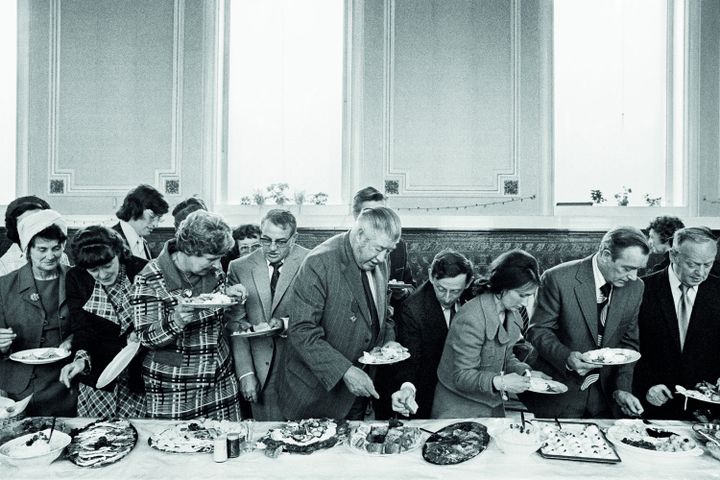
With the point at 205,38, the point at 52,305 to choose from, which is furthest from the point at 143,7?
the point at 52,305

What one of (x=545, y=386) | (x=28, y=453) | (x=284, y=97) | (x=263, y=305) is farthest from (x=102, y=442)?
(x=284, y=97)

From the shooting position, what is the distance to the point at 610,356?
2.56 meters

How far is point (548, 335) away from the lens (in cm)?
279

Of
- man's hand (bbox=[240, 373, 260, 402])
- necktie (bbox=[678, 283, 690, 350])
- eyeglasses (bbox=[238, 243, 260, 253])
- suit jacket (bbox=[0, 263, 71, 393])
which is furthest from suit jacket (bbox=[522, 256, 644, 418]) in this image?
suit jacket (bbox=[0, 263, 71, 393])

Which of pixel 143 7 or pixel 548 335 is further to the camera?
pixel 143 7

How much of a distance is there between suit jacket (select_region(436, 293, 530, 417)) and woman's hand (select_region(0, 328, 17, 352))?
6.31 ft

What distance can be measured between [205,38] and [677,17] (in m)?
5.04

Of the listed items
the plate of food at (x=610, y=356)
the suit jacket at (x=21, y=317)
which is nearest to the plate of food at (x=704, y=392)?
the plate of food at (x=610, y=356)

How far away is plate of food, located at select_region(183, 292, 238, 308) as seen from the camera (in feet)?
7.43

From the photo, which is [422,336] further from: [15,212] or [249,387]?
[15,212]

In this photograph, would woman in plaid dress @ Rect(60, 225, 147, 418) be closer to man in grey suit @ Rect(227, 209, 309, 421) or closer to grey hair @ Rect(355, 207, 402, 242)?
man in grey suit @ Rect(227, 209, 309, 421)

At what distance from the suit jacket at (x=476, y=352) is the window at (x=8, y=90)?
224 inches

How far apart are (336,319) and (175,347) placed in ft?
2.24

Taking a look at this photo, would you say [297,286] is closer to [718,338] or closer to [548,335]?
[548,335]
